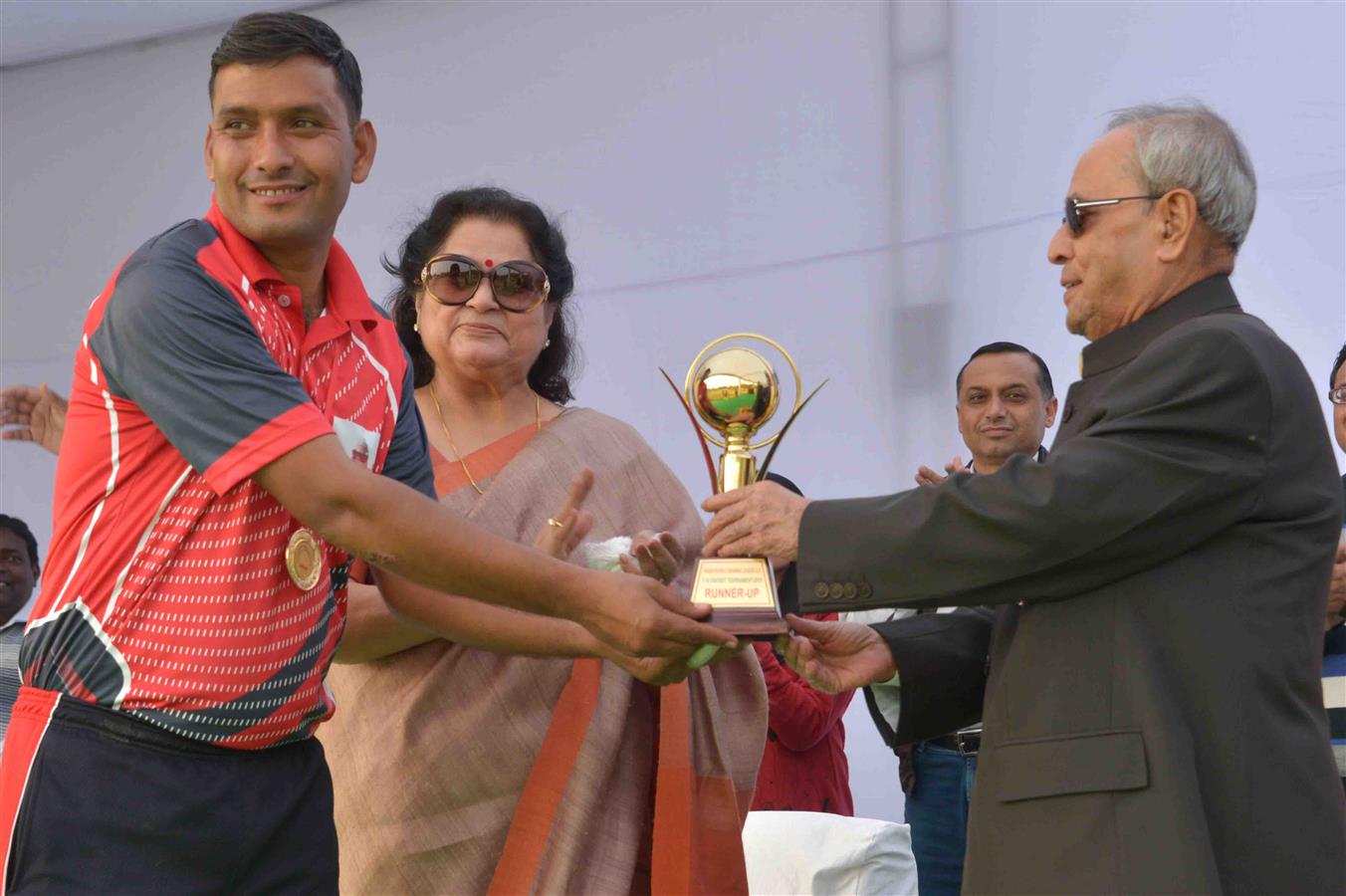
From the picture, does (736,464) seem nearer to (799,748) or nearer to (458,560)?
(458,560)

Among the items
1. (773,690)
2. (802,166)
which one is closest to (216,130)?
(773,690)

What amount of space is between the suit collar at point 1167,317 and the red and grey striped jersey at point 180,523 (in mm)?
1291

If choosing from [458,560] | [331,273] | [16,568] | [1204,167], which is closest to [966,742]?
[1204,167]

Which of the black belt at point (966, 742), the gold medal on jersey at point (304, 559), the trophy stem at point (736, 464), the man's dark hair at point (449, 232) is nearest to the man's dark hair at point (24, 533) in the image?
the man's dark hair at point (449, 232)

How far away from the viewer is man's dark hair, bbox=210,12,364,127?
245cm

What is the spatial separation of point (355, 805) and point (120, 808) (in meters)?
1.18

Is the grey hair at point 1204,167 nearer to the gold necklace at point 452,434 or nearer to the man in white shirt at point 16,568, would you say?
the gold necklace at point 452,434

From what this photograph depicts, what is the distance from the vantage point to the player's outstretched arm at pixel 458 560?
7.32ft

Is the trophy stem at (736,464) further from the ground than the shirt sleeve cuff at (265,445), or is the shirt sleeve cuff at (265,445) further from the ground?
the trophy stem at (736,464)

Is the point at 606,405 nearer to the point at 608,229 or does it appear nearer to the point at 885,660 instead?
the point at 608,229

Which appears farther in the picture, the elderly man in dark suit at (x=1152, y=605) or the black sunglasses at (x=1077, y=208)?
the black sunglasses at (x=1077, y=208)

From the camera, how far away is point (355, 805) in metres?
3.27

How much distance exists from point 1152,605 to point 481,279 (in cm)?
170

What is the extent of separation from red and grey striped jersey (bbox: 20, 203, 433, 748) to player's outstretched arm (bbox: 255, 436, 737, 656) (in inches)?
2.3
